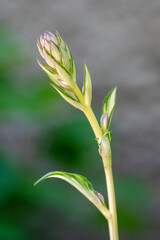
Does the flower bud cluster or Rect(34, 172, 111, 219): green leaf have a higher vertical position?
the flower bud cluster

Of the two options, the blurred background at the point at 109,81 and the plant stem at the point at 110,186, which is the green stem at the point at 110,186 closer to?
the plant stem at the point at 110,186

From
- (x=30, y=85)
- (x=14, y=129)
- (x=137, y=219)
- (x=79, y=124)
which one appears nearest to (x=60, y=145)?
(x=79, y=124)

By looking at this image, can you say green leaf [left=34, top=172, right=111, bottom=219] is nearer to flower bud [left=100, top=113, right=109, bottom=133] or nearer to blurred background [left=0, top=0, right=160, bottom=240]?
flower bud [left=100, top=113, right=109, bottom=133]

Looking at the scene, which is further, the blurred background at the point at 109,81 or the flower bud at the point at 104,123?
the blurred background at the point at 109,81

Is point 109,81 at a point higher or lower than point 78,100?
higher

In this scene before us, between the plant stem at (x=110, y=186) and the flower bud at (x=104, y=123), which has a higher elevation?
the flower bud at (x=104, y=123)

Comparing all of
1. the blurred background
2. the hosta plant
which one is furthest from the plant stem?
the blurred background

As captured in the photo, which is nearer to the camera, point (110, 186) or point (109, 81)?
point (110, 186)

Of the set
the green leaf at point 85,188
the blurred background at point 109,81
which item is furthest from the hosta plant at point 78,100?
the blurred background at point 109,81

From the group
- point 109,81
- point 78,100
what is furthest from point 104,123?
point 109,81

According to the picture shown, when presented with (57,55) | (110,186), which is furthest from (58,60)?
(110,186)

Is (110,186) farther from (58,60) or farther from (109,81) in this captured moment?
(109,81)

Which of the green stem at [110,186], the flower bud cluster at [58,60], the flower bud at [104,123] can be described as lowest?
the green stem at [110,186]
